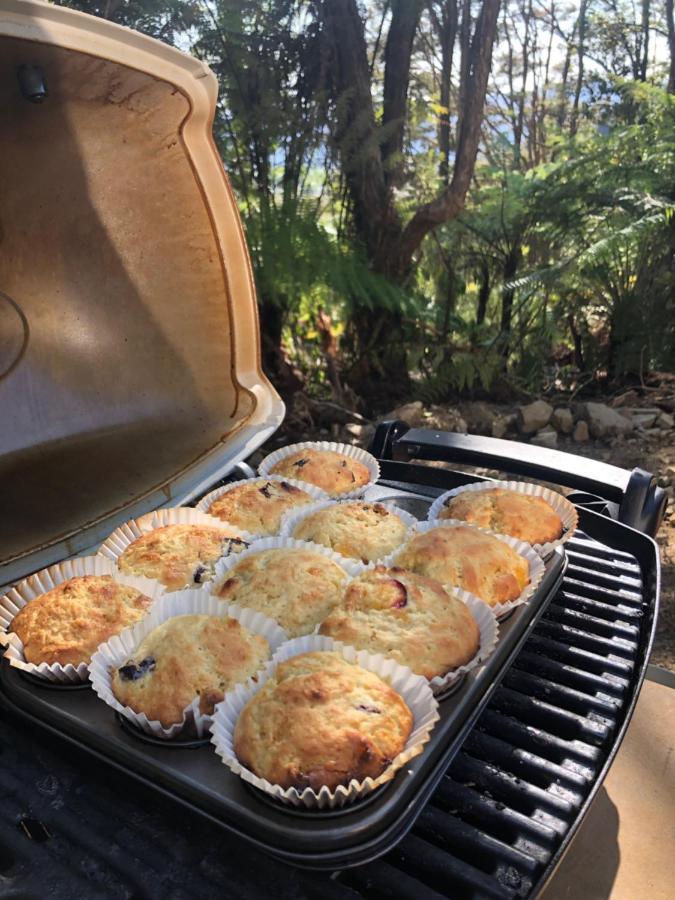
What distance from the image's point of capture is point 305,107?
20.9ft

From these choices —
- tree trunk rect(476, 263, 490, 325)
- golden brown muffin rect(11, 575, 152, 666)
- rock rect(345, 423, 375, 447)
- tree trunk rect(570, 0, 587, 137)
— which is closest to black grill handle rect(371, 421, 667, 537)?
golden brown muffin rect(11, 575, 152, 666)

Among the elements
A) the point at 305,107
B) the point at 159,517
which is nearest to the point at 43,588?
the point at 159,517

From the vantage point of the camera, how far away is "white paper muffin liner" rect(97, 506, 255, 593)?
2291 mm

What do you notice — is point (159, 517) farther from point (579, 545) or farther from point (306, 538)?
point (579, 545)

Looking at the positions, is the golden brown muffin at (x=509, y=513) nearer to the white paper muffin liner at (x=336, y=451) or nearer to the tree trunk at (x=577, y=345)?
the white paper muffin liner at (x=336, y=451)

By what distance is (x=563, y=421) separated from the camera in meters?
6.40

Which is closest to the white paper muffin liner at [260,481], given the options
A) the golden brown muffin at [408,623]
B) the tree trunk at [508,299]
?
the golden brown muffin at [408,623]

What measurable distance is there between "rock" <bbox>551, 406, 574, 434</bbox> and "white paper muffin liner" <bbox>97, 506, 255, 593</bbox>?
186 inches

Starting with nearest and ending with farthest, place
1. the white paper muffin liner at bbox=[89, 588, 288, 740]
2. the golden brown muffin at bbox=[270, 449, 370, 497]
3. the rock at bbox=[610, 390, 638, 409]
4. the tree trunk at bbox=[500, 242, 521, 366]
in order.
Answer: the white paper muffin liner at bbox=[89, 588, 288, 740], the golden brown muffin at bbox=[270, 449, 370, 497], the rock at bbox=[610, 390, 638, 409], the tree trunk at bbox=[500, 242, 521, 366]

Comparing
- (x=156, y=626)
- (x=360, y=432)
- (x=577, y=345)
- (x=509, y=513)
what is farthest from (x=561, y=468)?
(x=577, y=345)

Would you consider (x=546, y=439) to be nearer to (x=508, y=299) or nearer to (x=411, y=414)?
(x=411, y=414)

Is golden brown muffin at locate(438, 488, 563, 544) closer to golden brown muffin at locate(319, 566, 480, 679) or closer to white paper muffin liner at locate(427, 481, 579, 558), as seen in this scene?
white paper muffin liner at locate(427, 481, 579, 558)

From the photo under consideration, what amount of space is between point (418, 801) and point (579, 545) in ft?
4.48

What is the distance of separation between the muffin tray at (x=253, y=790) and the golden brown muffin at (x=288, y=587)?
1.52ft
